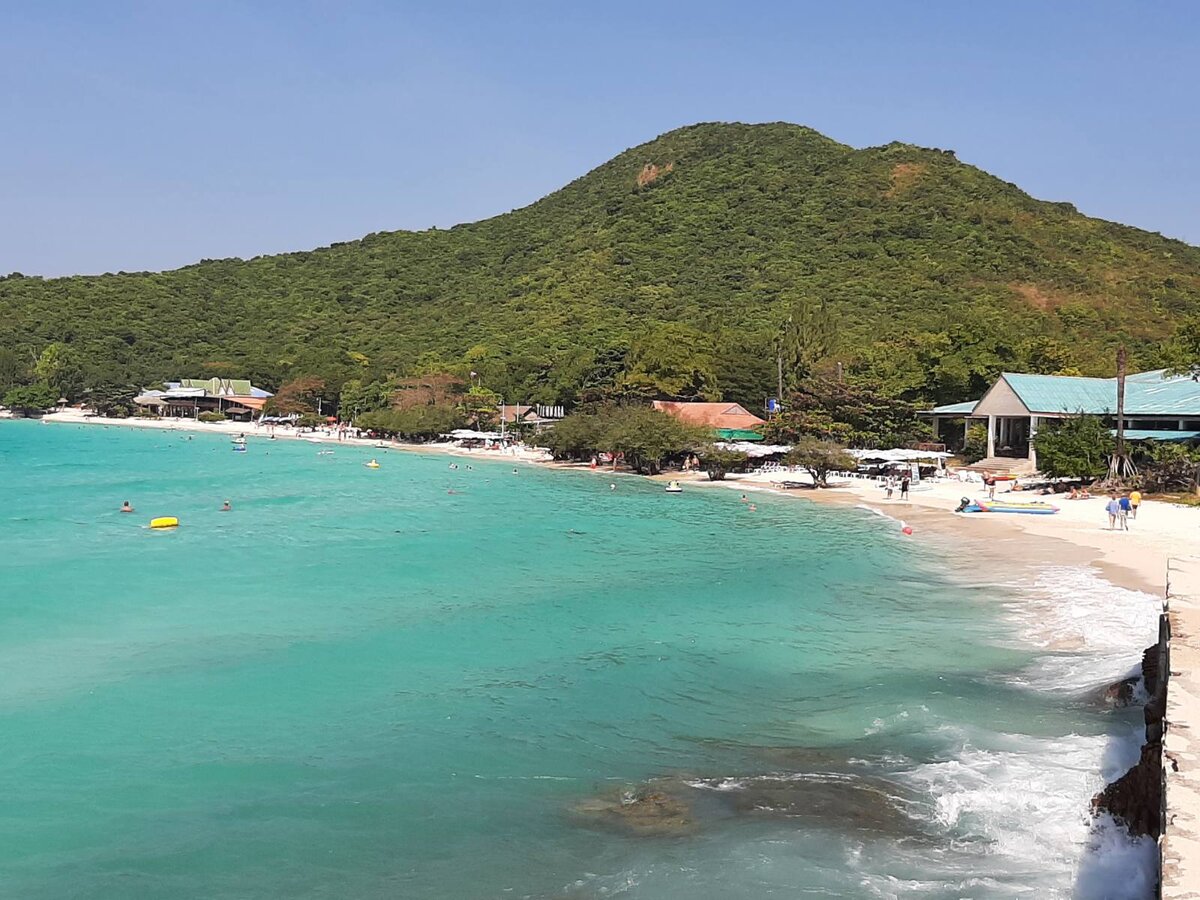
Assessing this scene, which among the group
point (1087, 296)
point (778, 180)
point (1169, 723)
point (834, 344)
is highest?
point (778, 180)

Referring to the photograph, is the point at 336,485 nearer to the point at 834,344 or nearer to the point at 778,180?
the point at 834,344

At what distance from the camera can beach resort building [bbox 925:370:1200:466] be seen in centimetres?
3766

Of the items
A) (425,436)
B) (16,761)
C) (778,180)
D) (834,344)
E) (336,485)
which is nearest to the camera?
(16,761)

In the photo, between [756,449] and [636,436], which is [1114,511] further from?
[636,436]

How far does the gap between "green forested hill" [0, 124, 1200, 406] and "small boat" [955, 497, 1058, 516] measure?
18.9m

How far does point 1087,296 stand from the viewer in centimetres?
8431

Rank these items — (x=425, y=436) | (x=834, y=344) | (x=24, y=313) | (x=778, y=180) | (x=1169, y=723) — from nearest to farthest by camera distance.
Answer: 1. (x=1169, y=723)
2. (x=834, y=344)
3. (x=425, y=436)
4. (x=778, y=180)
5. (x=24, y=313)

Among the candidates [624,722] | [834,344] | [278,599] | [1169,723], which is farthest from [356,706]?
[834,344]

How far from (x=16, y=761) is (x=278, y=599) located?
9.60 metres

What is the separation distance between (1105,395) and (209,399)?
92.2 metres

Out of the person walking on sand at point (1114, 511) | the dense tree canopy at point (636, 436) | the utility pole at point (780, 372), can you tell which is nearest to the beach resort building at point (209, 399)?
the dense tree canopy at point (636, 436)

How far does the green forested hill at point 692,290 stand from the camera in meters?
68.8

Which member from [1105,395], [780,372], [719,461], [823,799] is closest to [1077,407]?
[1105,395]

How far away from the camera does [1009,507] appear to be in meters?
33.0
